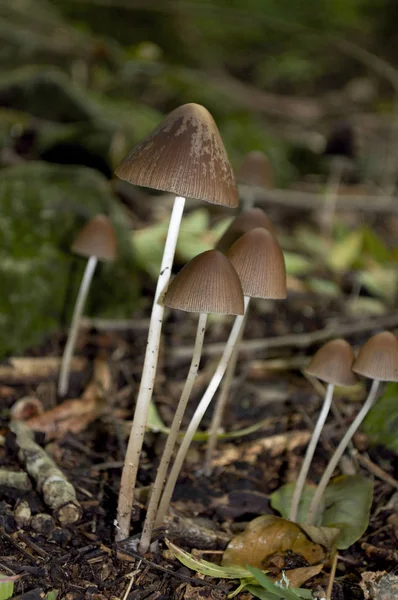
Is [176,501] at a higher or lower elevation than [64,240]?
lower

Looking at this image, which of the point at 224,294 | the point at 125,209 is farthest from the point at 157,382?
the point at 125,209

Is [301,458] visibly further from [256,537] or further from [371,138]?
[371,138]

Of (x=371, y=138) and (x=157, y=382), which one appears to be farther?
(x=371, y=138)

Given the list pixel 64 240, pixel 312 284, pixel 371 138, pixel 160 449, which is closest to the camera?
pixel 160 449

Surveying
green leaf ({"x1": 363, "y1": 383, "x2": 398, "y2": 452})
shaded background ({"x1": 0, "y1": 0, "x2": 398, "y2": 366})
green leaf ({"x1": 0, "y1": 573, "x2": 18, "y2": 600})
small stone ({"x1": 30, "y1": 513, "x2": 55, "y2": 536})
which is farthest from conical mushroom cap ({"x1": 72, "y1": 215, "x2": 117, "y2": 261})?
green leaf ({"x1": 0, "y1": 573, "x2": 18, "y2": 600})

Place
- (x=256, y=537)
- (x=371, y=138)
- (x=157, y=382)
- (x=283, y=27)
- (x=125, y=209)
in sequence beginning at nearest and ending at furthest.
Answer: (x=256, y=537) < (x=157, y=382) < (x=125, y=209) < (x=283, y=27) < (x=371, y=138)

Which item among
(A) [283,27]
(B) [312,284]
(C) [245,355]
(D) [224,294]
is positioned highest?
(A) [283,27]

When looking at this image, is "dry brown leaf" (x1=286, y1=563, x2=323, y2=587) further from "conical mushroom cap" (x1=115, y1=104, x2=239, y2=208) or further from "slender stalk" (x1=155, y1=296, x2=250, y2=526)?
"conical mushroom cap" (x1=115, y1=104, x2=239, y2=208)

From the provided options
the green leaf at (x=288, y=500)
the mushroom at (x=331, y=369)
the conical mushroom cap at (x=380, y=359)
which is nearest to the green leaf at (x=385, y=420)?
the green leaf at (x=288, y=500)
